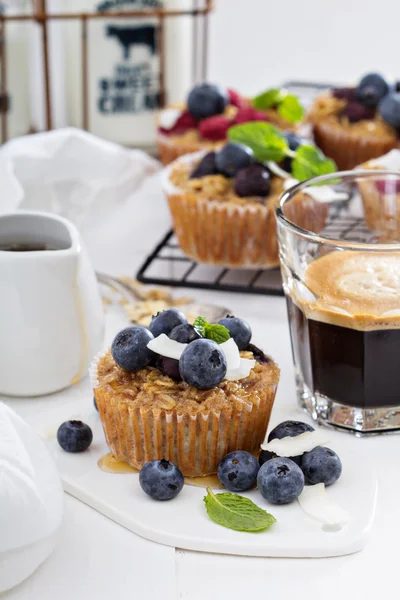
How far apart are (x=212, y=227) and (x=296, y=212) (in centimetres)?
35

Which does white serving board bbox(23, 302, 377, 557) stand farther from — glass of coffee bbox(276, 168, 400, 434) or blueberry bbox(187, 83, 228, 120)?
blueberry bbox(187, 83, 228, 120)

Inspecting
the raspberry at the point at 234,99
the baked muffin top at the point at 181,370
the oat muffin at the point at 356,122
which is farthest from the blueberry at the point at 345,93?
the baked muffin top at the point at 181,370

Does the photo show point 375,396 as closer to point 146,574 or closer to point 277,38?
point 146,574

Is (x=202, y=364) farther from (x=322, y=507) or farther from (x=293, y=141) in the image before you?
(x=293, y=141)

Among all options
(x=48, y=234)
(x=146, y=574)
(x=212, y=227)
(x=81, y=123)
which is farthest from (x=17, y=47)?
(x=146, y=574)

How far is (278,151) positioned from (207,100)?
0.50m

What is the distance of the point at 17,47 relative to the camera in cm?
253

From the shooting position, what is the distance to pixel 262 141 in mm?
1723

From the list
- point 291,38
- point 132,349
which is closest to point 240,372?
point 132,349

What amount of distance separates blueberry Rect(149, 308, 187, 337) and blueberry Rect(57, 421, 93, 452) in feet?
0.50

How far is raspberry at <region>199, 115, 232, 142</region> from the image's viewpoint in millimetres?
2133

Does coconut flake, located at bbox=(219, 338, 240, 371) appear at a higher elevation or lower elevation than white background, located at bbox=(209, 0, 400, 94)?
lower

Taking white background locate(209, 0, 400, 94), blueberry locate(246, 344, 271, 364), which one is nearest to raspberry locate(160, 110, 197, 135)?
blueberry locate(246, 344, 271, 364)

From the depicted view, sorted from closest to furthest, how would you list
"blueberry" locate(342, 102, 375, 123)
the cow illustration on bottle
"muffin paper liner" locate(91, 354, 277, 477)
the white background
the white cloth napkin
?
"muffin paper liner" locate(91, 354, 277, 477)
the white cloth napkin
"blueberry" locate(342, 102, 375, 123)
the cow illustration on bottle
the white background
